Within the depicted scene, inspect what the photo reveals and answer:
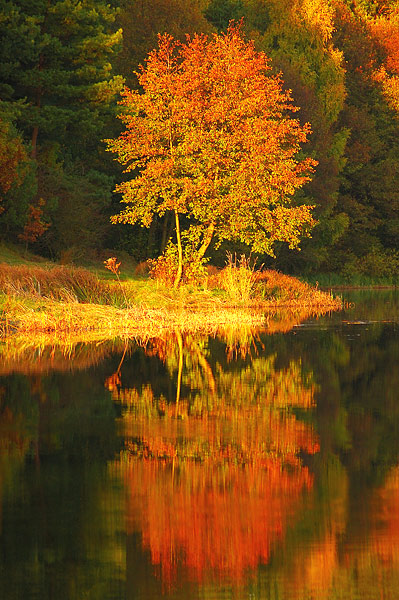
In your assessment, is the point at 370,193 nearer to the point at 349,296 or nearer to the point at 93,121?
the point at 349,296

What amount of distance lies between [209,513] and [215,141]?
31.9 m

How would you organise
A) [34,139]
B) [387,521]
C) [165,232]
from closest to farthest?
[387,521]
[34,139]
[165,232]

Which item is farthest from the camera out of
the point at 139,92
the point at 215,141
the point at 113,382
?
the point at 139,92

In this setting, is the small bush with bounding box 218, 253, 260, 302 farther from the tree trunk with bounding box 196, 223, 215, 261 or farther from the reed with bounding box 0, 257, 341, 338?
the tree trunk with bounding box 196, 223, 215, 261

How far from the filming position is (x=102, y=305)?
3075cm

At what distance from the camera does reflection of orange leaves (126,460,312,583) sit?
7.44 metres

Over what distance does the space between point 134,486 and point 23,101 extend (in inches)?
1356

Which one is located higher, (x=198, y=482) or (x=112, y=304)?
(x=112, y=304)

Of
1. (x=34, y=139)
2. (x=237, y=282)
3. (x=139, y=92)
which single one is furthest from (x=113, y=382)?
(x=139, y=92)

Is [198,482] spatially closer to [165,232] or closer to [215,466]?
[215,466]

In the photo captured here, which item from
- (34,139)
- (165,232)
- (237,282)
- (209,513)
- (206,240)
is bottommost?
(209,513)

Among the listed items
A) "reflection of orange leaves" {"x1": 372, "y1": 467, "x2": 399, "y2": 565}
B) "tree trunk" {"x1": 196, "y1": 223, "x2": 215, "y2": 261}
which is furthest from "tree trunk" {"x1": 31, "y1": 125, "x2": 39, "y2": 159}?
"reflection of orange leaves" {"x1": 372, "y1": 467, "x2": 399, "y2": 565}

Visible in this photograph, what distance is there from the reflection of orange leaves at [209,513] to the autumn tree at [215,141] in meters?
29.4

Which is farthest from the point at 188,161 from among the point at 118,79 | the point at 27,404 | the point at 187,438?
the point at 187,438
